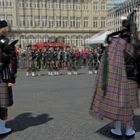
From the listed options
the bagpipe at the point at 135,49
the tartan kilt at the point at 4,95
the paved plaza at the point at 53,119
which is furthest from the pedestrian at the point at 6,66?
the bagpipe at the point at 135,49

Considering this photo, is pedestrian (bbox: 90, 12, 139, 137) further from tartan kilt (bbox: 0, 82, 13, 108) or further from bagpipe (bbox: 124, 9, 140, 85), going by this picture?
tartan kilt (bbox: 0, 82, 13, 108)

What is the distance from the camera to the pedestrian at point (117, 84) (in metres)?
5.88

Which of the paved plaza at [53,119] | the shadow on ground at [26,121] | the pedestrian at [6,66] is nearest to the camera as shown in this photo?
the pedestrian at [6,66]

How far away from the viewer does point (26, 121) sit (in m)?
7.63

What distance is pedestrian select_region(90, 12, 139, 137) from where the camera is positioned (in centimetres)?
588

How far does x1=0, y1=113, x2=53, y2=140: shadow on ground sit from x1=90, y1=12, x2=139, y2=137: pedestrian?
5.38 feet

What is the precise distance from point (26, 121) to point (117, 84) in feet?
7.67

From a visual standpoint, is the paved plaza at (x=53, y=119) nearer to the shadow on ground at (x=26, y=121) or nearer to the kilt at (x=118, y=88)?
the shadow on ground at (x=26, y=121)

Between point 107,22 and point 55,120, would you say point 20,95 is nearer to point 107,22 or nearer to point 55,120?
point 55,120

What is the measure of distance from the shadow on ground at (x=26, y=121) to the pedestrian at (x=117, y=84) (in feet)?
5.38

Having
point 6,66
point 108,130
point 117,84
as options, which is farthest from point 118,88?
point 6,66

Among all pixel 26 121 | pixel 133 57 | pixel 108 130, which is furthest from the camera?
pixel 26 121

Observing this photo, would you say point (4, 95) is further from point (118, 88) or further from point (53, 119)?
point (118, 88)

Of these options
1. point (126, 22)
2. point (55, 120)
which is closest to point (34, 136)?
point (55, 120)
